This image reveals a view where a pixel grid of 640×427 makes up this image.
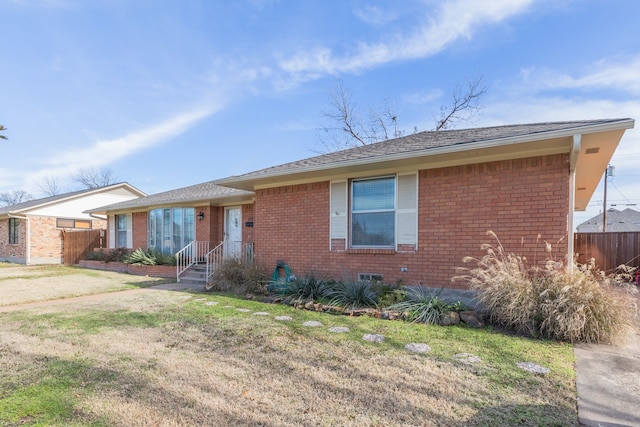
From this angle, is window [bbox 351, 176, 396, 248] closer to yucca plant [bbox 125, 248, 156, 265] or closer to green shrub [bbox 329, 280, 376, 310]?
green shrub [bbox 329, 280, 376, 310]

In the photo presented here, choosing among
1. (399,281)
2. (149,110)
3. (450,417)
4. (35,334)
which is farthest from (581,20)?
(149,110)

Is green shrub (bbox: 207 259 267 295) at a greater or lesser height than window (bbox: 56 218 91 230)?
lesser

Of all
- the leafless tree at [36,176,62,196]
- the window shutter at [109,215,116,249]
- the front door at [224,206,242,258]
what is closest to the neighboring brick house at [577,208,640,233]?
the front door at [224,206,242,258]

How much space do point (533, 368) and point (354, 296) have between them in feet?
11.3

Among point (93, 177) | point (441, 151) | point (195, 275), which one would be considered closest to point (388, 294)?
point (441, 151)

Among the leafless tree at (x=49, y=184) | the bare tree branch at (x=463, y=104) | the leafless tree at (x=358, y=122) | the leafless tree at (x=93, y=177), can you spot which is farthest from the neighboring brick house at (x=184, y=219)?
Result: the leafless tree at (x=49, y=184)

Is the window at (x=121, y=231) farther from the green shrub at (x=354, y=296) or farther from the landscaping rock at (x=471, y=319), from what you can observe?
the landscaping rock at (x=471, y=319)

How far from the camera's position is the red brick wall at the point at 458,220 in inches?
229

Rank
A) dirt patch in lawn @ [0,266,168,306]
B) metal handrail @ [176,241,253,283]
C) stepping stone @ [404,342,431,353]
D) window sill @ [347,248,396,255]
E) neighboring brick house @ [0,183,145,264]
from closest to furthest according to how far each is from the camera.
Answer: stepping stone @ [404,342,431,353]
window sill @ [347,248,396,255]
dirt patch in lawn @ [0,266,168,306]
metal handrail @ [176,241,253,283]
neighboring brick house @ [0,183,145,264]

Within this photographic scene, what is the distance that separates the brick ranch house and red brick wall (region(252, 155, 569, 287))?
17 mm

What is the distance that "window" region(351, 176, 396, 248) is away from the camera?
295 inches

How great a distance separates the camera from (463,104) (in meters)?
21.8

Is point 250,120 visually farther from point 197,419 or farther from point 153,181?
point 153,181

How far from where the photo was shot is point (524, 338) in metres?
4.77
